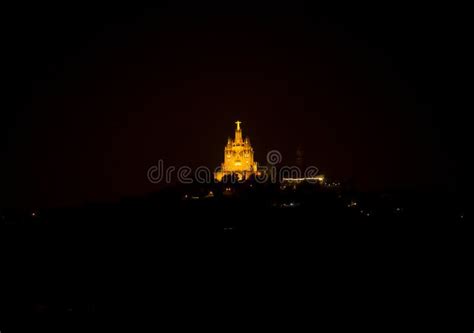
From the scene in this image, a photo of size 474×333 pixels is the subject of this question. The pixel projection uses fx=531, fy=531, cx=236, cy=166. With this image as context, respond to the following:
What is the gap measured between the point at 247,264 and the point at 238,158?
53.4 metres

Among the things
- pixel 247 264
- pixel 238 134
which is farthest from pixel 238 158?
pixel 247 264

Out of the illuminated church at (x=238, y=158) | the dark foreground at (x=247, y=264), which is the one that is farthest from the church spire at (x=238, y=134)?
the dark foreground at (x=247, y=264)

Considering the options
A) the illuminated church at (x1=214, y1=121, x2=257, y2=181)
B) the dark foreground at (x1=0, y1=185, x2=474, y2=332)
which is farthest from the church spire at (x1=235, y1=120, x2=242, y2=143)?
the dark foreground at (x1=0, y1=185, x2=474, y2=332)

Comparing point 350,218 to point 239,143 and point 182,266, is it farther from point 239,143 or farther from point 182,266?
point 239,143

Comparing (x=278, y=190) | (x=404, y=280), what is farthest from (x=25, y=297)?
(x=278, y=190)

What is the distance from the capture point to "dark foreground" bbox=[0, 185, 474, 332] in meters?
23.0

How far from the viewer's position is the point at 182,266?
31453 mm

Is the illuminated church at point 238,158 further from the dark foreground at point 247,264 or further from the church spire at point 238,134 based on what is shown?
the dark foreground at point 247,264

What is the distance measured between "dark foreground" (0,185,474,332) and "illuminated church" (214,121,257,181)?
28102mm

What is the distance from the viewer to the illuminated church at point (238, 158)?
82.6 m

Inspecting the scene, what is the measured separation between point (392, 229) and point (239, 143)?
46564mm

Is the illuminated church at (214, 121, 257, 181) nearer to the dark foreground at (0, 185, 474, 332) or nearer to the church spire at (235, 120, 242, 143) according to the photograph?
the church spire at (235, 120, 242, 143)

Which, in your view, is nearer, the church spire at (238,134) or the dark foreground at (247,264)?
the dark foreground at (247,264)

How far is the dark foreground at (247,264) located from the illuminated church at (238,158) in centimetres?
2810
